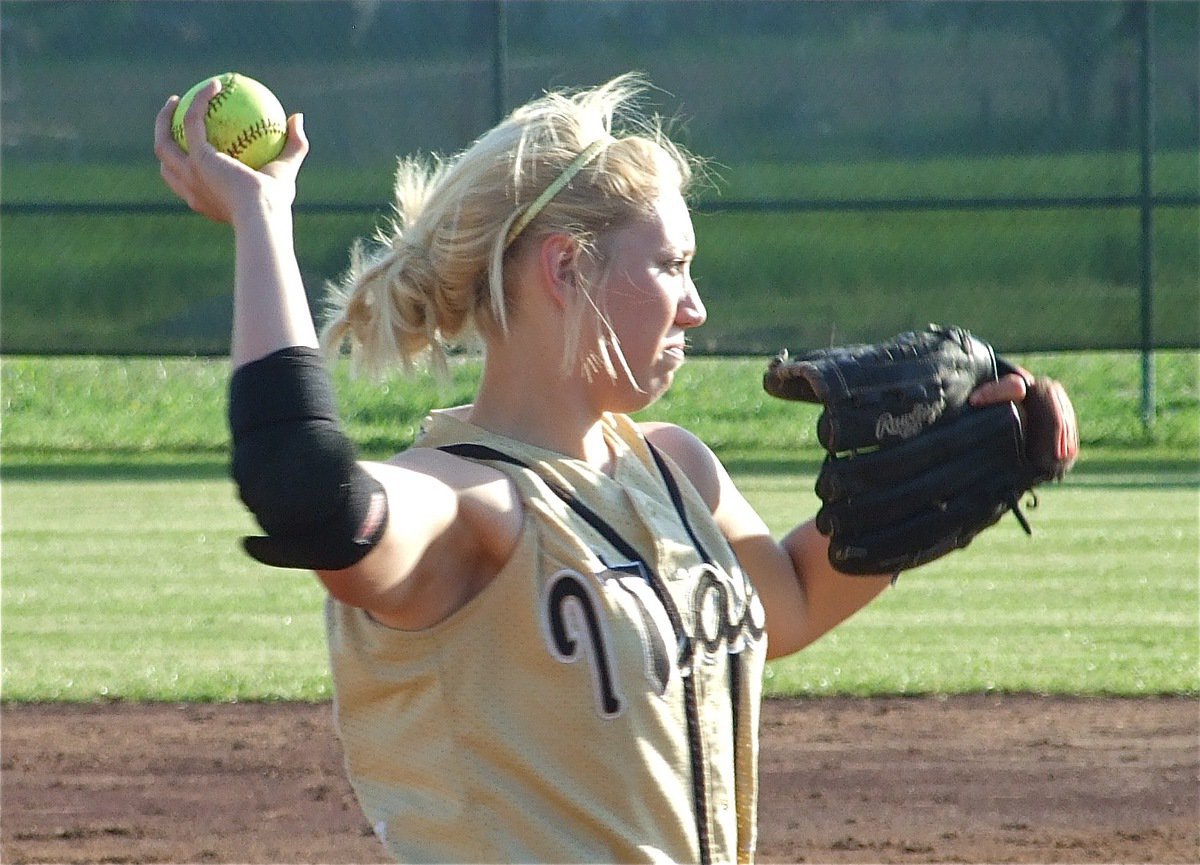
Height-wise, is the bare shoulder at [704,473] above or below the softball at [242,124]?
below

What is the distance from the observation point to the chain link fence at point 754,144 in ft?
35.2

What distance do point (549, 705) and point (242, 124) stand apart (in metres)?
0.75

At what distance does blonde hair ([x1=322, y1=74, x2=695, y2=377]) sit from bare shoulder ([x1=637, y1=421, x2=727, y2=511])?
285 millimetres

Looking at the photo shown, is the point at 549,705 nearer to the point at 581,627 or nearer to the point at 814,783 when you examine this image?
the point at 581,627

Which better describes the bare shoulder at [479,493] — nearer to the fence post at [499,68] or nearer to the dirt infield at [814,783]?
the dirt infield at [814,783]

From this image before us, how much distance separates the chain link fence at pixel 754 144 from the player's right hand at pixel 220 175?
887 centimetres

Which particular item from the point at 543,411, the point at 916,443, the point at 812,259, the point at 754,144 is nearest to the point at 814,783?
the point at 916,443

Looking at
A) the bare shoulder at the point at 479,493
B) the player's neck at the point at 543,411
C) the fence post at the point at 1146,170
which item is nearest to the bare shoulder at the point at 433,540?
the bare shoulder at the point at 479,493

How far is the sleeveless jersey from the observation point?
1.86 meters

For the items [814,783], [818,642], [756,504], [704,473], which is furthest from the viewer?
[756,504]

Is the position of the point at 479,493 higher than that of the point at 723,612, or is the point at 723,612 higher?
the point at 479,493

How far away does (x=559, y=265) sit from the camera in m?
2.00

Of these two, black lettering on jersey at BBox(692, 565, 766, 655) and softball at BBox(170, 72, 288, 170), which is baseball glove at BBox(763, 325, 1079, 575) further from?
softball at BBox(170, 72, 288, 170)

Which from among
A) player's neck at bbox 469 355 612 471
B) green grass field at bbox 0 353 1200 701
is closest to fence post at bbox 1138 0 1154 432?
green grass field at bbox 0 353 1200 701
